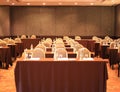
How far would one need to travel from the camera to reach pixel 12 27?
23.8m

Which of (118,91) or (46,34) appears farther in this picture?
(46,34)

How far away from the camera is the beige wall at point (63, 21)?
2384 cm

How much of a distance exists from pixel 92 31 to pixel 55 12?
3.28 meters

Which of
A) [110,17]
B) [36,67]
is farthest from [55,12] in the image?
[36,67]

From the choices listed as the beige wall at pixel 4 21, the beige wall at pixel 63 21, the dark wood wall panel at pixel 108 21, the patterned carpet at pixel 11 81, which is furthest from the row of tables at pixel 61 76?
the dark wood wall panel at pixel 108 21

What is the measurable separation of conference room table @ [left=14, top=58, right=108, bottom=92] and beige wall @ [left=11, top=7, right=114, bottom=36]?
56.7 ft

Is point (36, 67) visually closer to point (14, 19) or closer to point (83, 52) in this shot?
point (83, 52)

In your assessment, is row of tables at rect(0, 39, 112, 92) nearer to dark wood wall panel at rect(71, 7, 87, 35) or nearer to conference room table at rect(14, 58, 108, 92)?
conference room table at rect(14, 58, 108, 92)

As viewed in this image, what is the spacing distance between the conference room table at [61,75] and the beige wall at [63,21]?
17283 mm

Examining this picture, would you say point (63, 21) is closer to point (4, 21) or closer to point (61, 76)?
point (4, 21)

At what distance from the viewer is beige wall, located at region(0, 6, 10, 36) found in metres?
22.5

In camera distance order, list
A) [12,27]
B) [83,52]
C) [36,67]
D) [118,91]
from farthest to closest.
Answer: [12,27] → [83,52] → [118,91] → [36,67]

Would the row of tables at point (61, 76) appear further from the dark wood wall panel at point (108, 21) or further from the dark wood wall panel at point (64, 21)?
the dark wood wall panel at point (108, 21)

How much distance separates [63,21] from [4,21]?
15.1 feet
